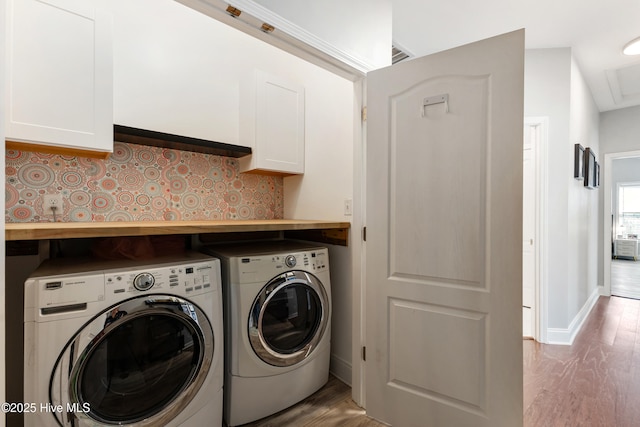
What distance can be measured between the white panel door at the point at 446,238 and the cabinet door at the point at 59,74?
141 cm

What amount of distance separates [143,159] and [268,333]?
1.38 meters

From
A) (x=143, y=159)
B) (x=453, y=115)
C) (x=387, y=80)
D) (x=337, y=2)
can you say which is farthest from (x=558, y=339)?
(x=143, y=159)

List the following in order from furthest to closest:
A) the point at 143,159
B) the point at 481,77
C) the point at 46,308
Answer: the point at 143,159, the point at 481,77, the point at 46,308

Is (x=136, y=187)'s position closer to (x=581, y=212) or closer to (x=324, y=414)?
(x=324, y=414)

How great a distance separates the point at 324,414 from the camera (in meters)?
1.73

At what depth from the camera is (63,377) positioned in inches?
42.6

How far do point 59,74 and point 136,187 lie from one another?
28.4 inches

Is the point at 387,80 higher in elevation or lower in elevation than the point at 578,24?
lower

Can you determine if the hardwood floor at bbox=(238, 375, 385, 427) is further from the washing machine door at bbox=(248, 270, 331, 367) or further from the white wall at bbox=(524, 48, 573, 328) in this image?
the white wall at bbox=(524, 48, 573, 328)

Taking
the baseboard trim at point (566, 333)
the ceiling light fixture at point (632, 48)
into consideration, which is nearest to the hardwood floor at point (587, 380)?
the baseboard trim at point (566, 333)

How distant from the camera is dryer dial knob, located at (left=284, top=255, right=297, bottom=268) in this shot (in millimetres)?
1759

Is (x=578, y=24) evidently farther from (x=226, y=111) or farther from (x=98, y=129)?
(x=98, y=129)

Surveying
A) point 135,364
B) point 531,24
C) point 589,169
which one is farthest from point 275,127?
point 589,169

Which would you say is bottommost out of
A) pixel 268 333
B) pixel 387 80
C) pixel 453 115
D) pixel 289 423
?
pixel 289 423
